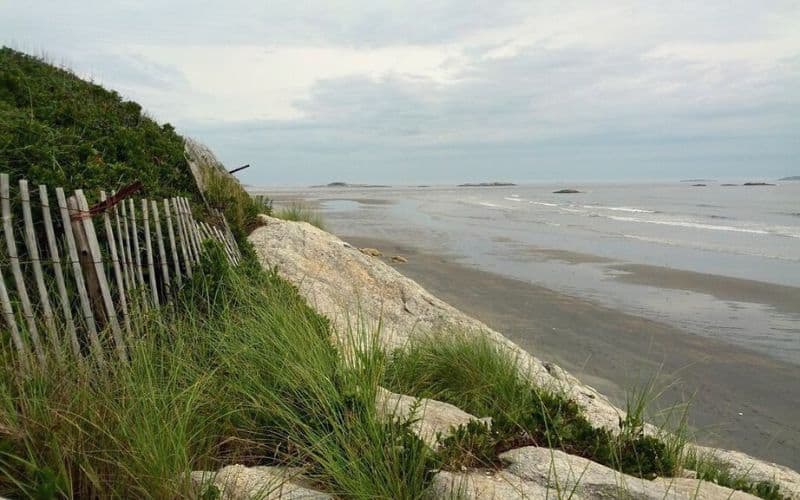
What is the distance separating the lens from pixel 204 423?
310 cm

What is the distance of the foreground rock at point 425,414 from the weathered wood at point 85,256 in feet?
6.54

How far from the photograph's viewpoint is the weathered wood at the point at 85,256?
3.93 m

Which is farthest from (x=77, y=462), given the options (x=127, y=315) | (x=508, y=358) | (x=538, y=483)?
(x=508, y=358)

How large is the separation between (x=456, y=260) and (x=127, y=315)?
41.6ft

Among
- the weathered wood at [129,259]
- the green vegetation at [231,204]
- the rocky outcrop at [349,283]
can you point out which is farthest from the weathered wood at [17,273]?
the green vegetation at [231,204]

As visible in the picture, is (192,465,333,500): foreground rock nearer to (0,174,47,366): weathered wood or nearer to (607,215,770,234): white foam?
(0,174,47,366): weathered wood

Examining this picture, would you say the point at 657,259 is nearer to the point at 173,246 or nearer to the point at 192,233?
the point at 192,233

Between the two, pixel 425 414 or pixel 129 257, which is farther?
pixel 129 257

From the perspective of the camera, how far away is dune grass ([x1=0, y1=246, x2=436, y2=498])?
2574mm

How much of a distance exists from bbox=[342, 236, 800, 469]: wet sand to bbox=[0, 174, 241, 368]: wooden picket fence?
4.03 meters

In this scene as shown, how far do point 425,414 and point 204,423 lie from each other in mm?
1252

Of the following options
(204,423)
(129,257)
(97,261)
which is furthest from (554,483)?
(129,257)

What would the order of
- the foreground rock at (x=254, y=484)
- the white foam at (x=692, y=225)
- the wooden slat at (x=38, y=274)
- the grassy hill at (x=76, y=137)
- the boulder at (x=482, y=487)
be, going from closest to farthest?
the foreground rock at (x=254, y=484)
the boulder at (x=482, y=487)
the wooden slat at (x=38, y=274)
the grassy hill at (x=76, y=137)
the white foam at (x=692, y=225)

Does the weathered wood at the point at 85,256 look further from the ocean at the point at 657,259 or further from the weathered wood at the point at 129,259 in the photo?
the ocean at the point at 657,259
